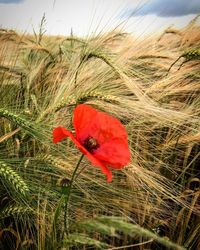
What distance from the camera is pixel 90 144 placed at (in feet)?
2.50

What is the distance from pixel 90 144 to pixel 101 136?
0.05 meters

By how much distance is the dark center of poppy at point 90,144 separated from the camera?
0.76 meters

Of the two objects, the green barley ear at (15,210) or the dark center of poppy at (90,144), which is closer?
the dark center of poppy at (90,144)

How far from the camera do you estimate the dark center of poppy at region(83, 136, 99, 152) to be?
29.8 inches

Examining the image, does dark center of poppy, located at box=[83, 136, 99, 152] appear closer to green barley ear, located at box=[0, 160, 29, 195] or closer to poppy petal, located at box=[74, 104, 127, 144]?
poppy petal, located at box=[74, 104, 127, 144]

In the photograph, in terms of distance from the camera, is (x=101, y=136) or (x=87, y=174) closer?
(x=101, y=136)

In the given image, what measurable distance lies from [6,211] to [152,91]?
0.73 meters

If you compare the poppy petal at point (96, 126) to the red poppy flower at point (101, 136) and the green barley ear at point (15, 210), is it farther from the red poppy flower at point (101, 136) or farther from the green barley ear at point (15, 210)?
the green barley ear at point (15, 210)

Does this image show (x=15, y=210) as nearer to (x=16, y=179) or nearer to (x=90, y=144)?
(x=16, y=179)

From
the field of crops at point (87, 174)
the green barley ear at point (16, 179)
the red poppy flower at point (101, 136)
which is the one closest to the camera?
the red poppy flower at point (101, 136)

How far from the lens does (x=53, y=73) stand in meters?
1.68

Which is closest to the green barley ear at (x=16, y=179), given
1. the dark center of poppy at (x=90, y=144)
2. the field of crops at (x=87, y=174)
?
the field of crops at (x=87, y=174)

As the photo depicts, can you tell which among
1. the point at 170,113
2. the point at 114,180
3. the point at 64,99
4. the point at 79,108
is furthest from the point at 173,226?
the point at 79,108

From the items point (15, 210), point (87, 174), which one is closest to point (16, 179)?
point (15, 210)
